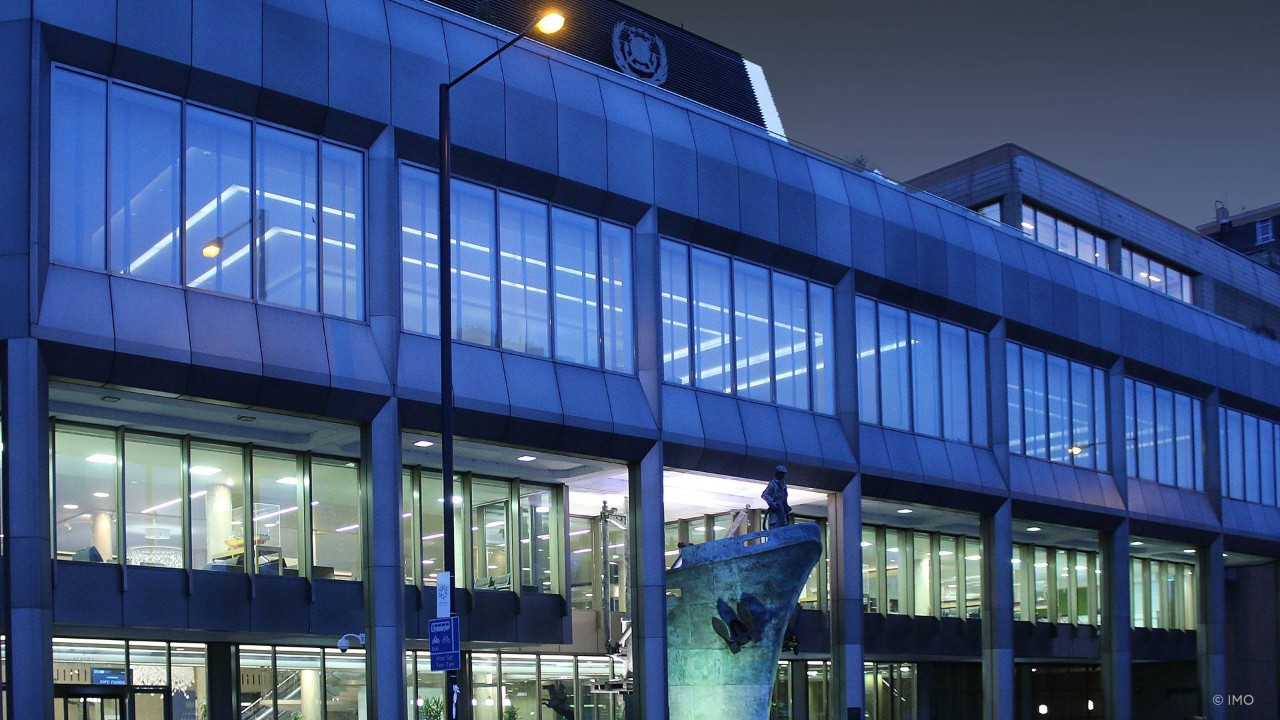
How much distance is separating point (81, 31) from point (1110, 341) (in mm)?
33682

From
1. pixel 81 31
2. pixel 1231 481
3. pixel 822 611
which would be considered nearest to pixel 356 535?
pixel 81 31

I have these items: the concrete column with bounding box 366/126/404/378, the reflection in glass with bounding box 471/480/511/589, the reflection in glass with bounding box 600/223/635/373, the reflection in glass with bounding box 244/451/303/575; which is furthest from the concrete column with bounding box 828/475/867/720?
the concrete column with bounding box 366/126/404/378

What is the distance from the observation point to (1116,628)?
4641 centimetres

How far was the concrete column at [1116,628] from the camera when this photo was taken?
4619 centimetres

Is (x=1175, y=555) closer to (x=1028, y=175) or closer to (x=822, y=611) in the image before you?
(x=1028, y=175)

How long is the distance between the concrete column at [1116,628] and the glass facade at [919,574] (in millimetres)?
3960

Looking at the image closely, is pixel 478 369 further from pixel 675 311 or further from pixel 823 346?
pixel 823 346

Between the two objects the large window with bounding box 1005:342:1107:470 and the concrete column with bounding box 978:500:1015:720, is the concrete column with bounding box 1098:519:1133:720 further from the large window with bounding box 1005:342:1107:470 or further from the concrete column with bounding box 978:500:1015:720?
the concrete column with bounding box 978:500:1015:720

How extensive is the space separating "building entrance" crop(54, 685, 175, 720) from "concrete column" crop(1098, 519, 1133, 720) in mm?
29256

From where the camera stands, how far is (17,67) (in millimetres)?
22812

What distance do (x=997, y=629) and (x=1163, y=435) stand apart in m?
12.7

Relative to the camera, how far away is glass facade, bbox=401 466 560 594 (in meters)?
33.1

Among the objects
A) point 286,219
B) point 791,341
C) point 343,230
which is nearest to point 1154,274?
point 791,341

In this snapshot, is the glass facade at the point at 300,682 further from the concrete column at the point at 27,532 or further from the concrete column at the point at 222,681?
the concrete column at the point at 27,532
